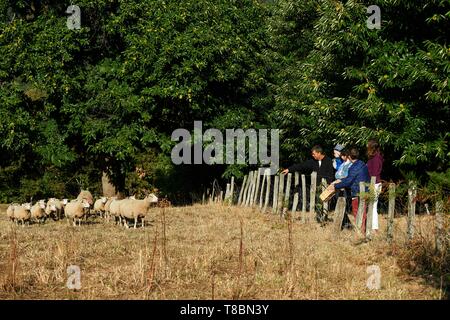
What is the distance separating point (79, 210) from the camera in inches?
625

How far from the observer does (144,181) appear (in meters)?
31.0

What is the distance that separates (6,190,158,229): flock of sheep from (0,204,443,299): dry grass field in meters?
0.75

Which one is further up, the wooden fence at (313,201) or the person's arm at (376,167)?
the person's arm at (376,167)

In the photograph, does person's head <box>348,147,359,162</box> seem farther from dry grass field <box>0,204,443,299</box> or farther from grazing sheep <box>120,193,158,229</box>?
grazing sheep <box>120,193,158,229</box>

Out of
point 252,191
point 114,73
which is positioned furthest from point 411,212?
point 114,73

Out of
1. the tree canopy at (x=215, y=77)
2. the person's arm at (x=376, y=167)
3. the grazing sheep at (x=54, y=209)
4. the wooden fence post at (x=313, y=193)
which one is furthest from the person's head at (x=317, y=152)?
the grazing sheep at (x=54, y=209)

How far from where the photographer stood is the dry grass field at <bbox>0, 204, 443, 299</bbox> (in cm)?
795

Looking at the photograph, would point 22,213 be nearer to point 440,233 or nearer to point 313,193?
point 313,193

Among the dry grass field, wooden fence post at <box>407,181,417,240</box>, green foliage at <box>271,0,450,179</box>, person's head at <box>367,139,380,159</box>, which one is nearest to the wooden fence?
wooden fence post at <box>407,181,417,240</box>

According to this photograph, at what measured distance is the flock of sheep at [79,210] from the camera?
50.0 ft

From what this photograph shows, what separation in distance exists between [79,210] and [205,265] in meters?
7.19

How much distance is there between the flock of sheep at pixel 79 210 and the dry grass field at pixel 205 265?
2.46ft

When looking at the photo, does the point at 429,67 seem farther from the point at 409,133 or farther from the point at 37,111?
the point at 37,111

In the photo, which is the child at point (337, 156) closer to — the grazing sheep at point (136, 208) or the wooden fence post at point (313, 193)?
the wooden fence post at point (313, 193)
